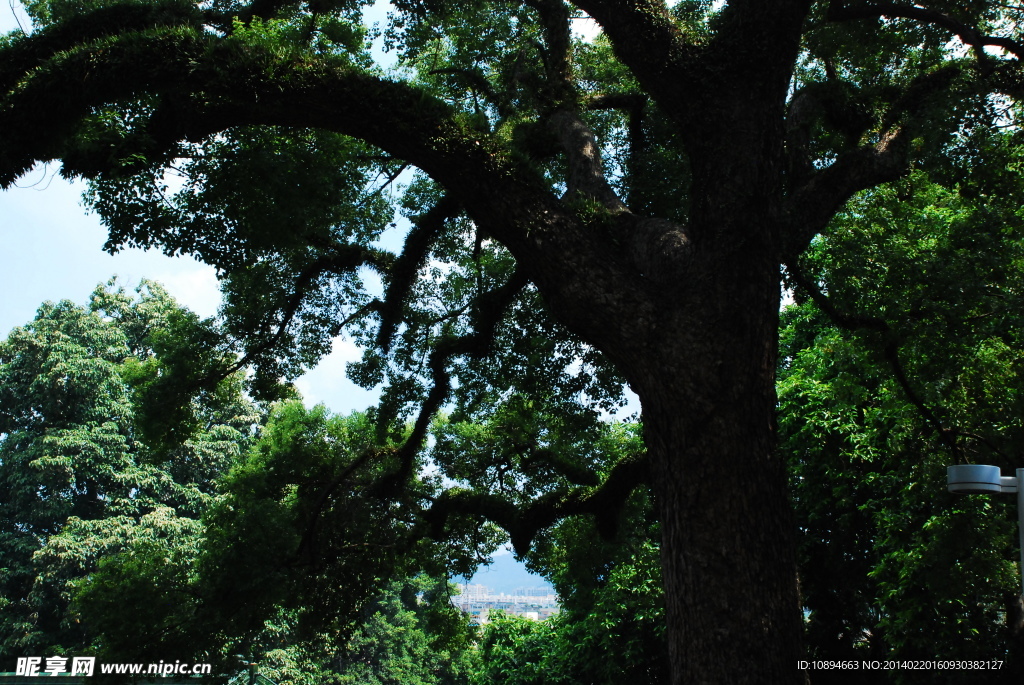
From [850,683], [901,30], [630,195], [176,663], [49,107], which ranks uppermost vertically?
[901,30]

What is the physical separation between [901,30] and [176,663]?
909 cm

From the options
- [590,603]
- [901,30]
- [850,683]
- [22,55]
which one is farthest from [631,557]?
[22,55]

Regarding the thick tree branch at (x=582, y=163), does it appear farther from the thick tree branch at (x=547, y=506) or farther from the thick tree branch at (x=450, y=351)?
the thick tree branch at (x=547, y=506)

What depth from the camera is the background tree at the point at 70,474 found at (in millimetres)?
19547

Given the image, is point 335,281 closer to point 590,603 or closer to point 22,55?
point 22,55

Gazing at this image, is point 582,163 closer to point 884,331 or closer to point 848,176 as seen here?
point 848,176

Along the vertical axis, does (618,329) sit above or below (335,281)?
below

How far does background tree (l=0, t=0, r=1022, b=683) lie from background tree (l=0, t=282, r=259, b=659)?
13.4 m

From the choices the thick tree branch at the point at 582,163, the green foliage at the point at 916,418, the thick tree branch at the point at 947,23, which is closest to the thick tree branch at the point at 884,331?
the green foliage at the point at 916,418

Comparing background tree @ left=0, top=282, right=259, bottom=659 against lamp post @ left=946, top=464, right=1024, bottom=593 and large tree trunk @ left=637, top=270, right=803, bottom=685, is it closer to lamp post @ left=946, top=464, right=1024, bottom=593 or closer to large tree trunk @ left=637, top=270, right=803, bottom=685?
large tree trunk @ left=637, top=270, right=803, bottom=685

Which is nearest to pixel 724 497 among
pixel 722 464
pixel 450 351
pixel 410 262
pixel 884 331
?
pixel 722 464

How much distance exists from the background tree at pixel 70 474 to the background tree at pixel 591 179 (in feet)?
43.9

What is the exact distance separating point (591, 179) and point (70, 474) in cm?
1939

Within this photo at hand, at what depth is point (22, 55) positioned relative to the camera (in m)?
4.85
